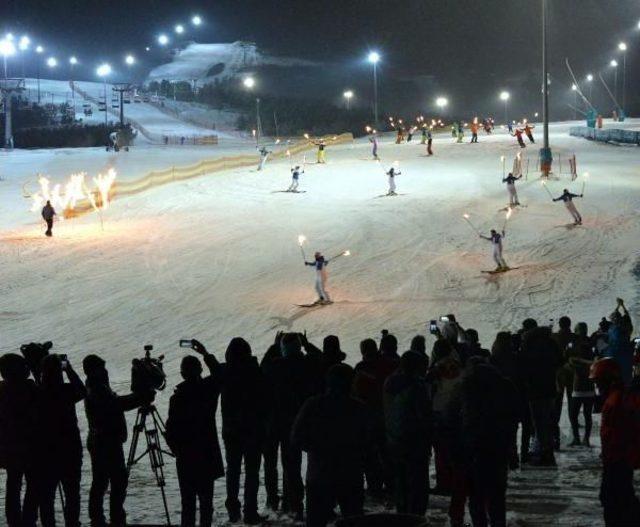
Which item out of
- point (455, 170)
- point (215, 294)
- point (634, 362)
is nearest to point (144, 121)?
point (455, 170)

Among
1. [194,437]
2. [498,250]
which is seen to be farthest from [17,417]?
[498,250]

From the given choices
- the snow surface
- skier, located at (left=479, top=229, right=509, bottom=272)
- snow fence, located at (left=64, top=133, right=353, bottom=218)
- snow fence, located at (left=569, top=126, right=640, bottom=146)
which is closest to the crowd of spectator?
the snow surface

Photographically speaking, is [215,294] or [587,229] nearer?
[215,294]

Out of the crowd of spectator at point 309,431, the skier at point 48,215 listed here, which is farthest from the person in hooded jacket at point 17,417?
the skier at point 48,215

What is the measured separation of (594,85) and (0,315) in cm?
9061

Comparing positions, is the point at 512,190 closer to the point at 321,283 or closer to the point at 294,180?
the point at 294,180

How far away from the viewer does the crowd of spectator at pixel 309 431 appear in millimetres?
7609

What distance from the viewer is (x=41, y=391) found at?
27.3 ft

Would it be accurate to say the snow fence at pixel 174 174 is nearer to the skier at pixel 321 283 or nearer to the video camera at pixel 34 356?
the skier at pixel 321 283

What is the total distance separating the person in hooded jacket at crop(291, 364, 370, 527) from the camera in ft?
24.9

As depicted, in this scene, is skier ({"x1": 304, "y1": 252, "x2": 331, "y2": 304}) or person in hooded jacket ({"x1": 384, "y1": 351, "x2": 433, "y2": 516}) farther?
skier ({"x1": 304, "y1": 252, "x2": 331, "y2": 304})

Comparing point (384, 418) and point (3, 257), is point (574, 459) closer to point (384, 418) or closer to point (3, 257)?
point (384, 418)

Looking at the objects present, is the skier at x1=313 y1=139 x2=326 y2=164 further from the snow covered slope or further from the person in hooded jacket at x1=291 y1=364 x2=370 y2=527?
the snow covered slope

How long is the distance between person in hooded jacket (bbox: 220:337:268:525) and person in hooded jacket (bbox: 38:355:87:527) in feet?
3.75
